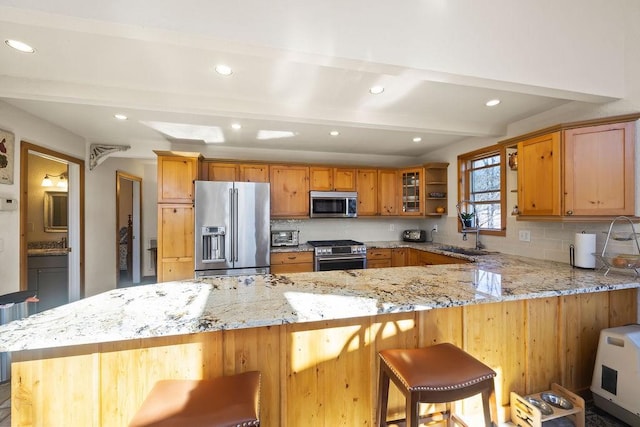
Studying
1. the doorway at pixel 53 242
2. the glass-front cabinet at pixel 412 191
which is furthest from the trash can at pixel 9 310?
the glass-front cabinet at pixel 412 191

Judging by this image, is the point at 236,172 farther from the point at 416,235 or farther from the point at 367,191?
the point at 416,235

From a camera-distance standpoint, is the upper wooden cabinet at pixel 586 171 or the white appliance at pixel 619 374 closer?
the white appliance at pixel 619 374

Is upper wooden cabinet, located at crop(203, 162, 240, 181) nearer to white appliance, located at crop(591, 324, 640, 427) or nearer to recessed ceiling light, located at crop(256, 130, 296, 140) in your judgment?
recessed ceiling light, located at crop(256, 130, 296, 140)

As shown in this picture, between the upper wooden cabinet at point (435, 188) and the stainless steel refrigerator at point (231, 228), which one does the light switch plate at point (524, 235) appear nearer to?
the upper wooden cabinet at point (435, 188)

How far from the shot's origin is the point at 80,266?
3.46 meters

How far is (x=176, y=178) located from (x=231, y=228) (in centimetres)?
98

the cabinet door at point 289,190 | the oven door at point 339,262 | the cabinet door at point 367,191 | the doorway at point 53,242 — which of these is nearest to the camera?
the doorway at point 53,242

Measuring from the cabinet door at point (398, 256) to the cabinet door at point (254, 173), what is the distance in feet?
7.53

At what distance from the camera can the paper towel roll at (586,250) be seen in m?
2.15

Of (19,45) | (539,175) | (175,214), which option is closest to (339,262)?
(175,214)

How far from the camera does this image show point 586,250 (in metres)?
2.17

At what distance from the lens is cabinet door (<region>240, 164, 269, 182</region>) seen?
391cm

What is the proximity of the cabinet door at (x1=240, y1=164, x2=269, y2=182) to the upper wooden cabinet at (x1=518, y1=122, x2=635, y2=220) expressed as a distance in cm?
325

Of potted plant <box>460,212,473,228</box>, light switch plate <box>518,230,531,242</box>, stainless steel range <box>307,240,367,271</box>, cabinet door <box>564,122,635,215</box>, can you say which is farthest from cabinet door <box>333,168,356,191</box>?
cabinet door <box>564,122,635,215</box>
